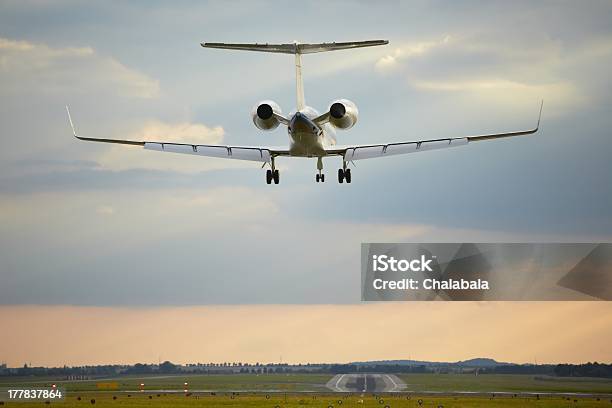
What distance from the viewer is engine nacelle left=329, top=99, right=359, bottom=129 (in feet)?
212

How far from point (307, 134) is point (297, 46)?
1198cm

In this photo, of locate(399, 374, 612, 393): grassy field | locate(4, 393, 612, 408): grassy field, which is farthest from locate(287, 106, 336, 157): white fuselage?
locate(399, 374, 612, 393): grassy field

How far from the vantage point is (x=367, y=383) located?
125375 millimetres

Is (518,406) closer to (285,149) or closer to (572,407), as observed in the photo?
(572,407)

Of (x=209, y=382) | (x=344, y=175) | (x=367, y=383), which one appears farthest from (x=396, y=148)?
(x=209, y=382)

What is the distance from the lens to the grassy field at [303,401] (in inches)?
3393

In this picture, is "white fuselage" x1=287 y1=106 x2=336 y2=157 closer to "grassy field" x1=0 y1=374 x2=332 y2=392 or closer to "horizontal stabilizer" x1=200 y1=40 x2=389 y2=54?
"horizontal stabilizer" x1=200 y1=40 x2=389 y2=54

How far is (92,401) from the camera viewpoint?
288 feet

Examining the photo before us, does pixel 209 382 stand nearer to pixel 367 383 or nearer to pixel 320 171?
pixel 367 383

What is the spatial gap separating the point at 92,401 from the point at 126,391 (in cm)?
2341

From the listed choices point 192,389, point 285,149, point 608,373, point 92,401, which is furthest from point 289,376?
point 285,149

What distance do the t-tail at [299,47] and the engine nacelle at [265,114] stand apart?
5.94m

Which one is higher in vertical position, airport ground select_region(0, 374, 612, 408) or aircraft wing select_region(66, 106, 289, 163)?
aircraft wing select_region(66, 106, 289, 163)

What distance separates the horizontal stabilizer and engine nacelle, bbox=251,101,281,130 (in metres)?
5.95
